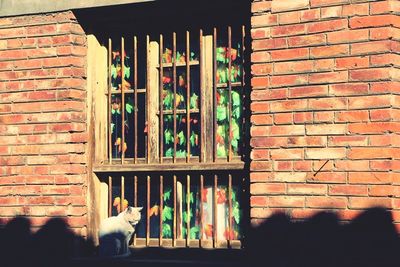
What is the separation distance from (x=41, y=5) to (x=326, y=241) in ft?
9.89

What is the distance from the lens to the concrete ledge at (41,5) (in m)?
5.30

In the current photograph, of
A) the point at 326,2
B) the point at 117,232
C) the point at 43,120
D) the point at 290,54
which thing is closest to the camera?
the point at 326,2

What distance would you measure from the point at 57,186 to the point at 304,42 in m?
2.30

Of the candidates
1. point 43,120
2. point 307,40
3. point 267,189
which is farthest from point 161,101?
point 307,40

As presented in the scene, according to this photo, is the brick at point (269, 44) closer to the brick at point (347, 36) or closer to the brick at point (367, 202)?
the brick at point (347, 36)

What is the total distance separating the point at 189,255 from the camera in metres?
5.09

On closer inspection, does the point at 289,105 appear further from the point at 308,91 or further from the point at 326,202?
the point at 326,202

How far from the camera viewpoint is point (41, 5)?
17.8ft

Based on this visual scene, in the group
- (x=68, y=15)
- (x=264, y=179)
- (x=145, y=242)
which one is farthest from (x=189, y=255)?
(x=68, y=15)

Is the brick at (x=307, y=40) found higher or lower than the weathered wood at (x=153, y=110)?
higher

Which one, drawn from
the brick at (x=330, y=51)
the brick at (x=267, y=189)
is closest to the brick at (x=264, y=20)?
the brick at (x=330, y=51)

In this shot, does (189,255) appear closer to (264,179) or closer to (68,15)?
(264,179)

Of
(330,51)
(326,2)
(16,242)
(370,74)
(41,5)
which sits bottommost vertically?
(16,242)

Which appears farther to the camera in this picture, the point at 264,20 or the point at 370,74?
the point at 264,20
